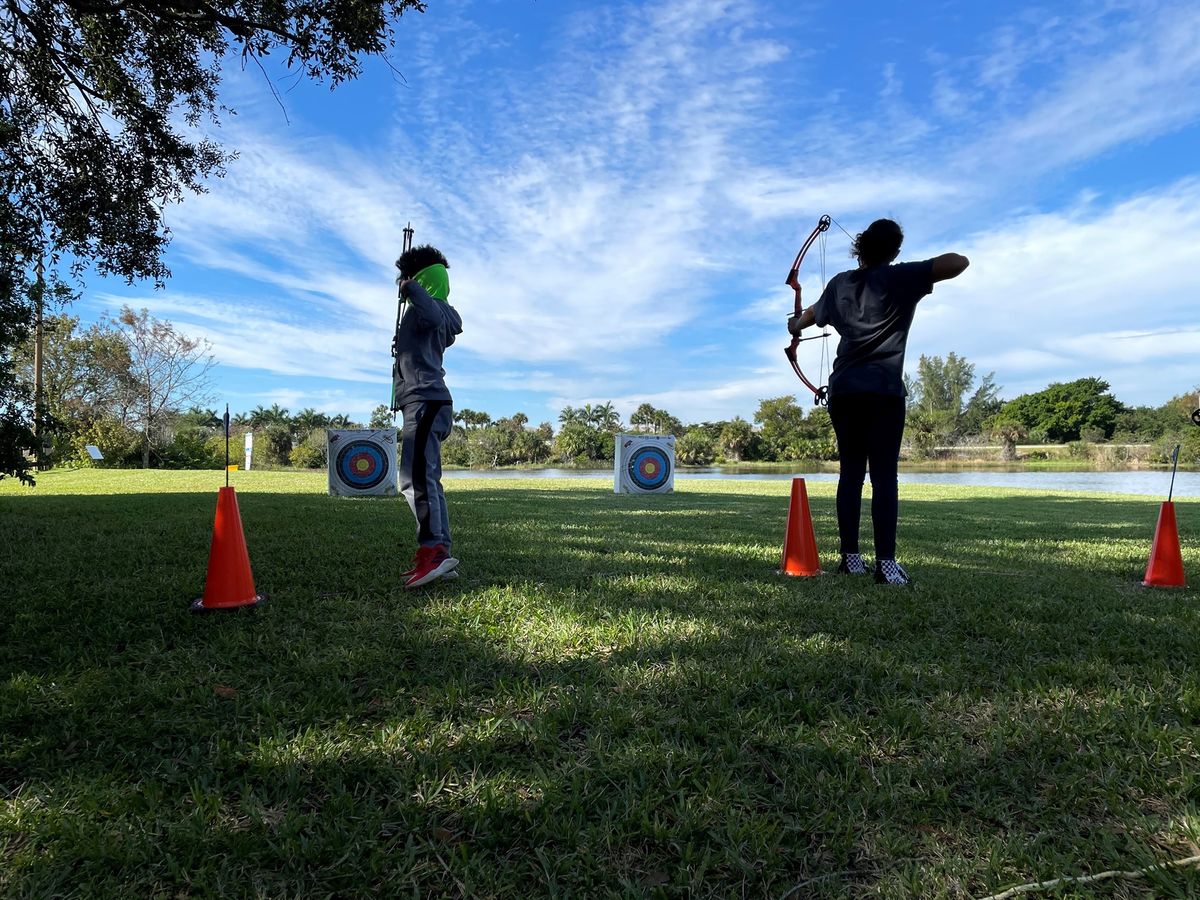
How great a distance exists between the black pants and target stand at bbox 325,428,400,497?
8166 millimetres

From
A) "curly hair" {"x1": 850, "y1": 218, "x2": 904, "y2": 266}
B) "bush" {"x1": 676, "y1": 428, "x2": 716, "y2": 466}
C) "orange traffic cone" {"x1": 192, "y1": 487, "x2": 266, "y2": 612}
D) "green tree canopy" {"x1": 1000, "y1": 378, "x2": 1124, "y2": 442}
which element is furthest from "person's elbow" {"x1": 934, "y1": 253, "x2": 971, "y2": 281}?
"green tree canopy" {"x1": 1000, "y1": 378, "x2": 1124, "y2": 442}

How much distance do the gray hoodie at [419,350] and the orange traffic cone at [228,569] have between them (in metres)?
0.99

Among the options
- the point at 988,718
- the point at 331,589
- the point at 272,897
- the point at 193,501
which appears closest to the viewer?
the point at 272,897

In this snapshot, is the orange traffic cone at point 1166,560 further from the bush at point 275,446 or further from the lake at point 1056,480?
the bush at point 275,446

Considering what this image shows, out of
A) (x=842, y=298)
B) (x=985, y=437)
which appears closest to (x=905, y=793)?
(x=842, y=298)

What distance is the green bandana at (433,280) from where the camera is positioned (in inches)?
142

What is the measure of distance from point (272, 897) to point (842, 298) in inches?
140

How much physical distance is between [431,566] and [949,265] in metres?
3.09

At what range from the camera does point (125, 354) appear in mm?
27891

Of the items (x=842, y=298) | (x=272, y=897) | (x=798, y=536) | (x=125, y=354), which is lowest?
(x=272, y=897)

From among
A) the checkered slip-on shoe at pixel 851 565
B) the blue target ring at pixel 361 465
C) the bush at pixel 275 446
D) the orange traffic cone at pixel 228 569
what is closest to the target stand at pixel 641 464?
the blue target ring at pixel 361 465

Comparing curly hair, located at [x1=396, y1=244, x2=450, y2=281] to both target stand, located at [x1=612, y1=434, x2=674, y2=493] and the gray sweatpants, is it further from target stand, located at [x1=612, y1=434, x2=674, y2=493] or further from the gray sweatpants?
target stand, located at [x1=612, y1=434, x2=674, y2=493]

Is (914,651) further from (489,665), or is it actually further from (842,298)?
(842,298)

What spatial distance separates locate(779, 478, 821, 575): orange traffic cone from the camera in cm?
377
